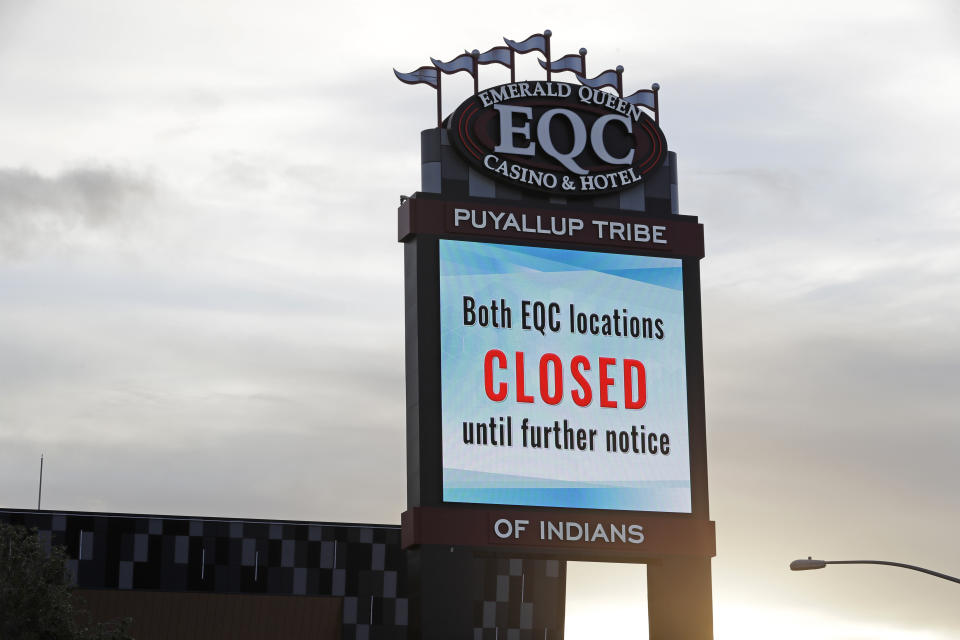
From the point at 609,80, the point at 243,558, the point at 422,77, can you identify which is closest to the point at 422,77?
the point at 422,77

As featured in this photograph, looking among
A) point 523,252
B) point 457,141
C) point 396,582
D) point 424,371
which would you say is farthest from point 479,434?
point 396,582

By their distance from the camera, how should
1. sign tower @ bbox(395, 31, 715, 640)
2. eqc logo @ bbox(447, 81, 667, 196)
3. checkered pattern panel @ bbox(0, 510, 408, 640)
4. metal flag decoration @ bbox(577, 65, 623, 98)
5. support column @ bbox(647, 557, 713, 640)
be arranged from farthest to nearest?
checkered pattern panel @ bbox(0, 510, 408, 640) < metal flag decoration @ bbox(577, 65, 623, 98) < eqc logo @ bbox(447, 81, 667, 196) < support column @ bbox(647, 557, 713, 640) < sign tower @ bbox(395, 31, 715, 640)

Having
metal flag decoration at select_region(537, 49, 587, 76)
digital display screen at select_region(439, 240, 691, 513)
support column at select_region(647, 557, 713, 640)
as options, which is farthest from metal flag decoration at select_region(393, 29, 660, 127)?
support column at select_region(647, 557, 713, 640)

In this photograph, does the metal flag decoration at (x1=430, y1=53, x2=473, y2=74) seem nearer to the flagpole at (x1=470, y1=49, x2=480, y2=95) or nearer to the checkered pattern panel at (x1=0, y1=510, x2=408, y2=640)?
the flagpole at (x1=470, y1=49, x2=480, y2=95)

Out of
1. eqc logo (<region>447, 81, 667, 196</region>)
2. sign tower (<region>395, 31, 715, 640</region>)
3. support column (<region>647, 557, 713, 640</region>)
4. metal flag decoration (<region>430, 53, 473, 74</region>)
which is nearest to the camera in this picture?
sign tower (<region>395, 31, 715, 640</region>)

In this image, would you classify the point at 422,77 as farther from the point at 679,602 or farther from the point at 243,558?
the point at 243,558

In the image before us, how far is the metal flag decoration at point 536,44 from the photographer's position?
46.7m

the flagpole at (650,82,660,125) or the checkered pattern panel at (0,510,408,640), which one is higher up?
the flagpole at (650,82,660,125)

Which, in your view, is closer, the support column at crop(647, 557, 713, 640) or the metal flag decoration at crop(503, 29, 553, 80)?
the support column at crop(647, 557, 713, 640)

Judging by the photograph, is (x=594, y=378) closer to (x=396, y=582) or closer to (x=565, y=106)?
(x=565, y=106)

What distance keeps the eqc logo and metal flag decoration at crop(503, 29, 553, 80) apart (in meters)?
1.60

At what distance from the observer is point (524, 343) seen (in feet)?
141

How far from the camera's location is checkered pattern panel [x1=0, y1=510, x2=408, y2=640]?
54594 millimetres

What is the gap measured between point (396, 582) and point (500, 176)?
18.9 m
